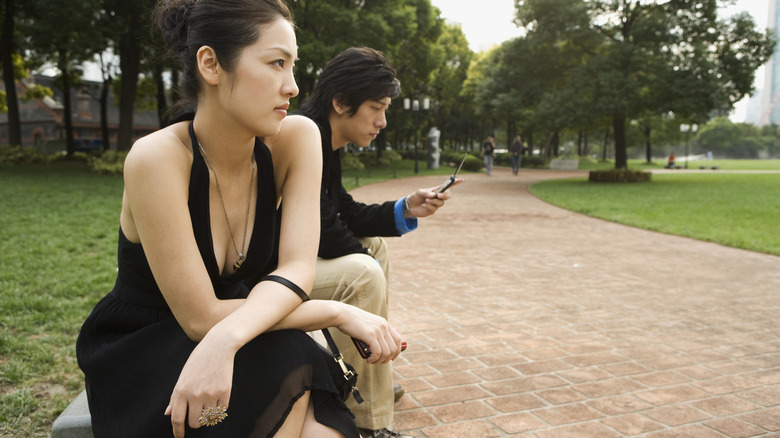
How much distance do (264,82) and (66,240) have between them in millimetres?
6998

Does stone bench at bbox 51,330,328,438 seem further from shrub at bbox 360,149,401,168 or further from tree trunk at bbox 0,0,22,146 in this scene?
shrub at bbox 360,149,401,168

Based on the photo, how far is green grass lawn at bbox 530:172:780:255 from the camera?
384 inches

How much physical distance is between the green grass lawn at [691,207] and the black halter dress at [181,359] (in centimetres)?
844

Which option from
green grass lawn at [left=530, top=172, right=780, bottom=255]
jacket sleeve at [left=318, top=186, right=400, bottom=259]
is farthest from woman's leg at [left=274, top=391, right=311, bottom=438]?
green grass lawn at [left=530, top=172, right=780, bottom=255]

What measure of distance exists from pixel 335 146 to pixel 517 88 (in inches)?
859

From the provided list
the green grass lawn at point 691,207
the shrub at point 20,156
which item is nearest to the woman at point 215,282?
the green grass lawn at point 691,207

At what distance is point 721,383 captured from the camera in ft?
11.3

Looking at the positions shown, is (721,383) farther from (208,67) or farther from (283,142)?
(208,67)

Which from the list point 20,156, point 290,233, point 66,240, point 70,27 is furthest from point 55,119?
point 290,233

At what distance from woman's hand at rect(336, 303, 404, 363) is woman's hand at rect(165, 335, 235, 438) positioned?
1.25 feet

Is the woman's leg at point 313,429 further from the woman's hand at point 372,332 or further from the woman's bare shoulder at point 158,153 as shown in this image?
the woman's bare shoulder at point 158,153

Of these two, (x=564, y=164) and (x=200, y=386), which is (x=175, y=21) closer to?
(x=200, y=386)

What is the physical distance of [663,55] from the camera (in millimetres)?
20891

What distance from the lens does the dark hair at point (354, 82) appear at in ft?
9.22
